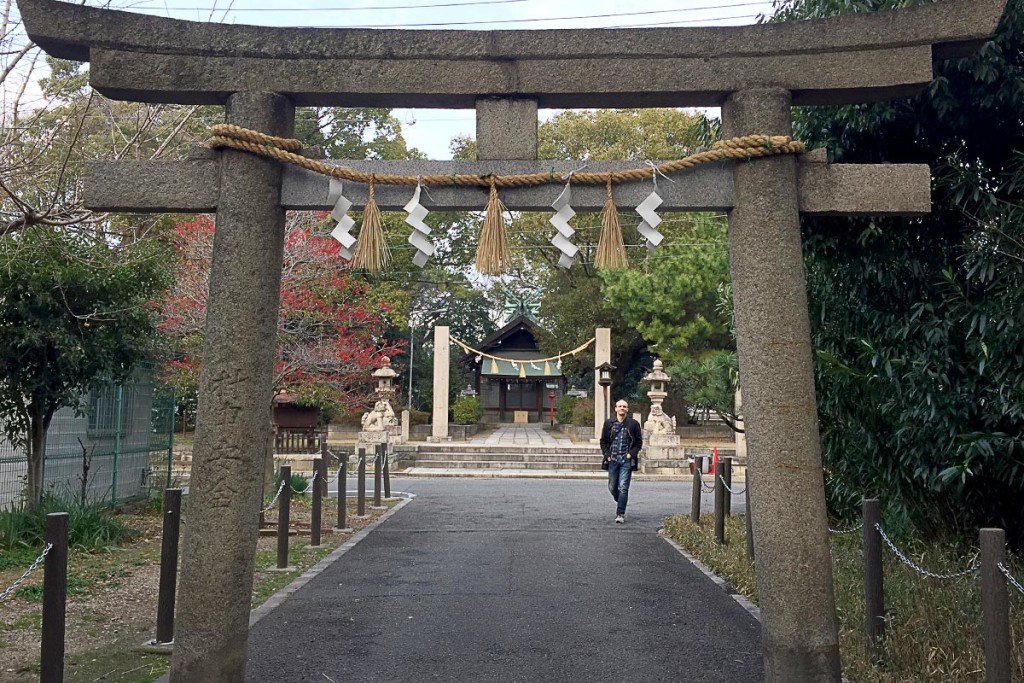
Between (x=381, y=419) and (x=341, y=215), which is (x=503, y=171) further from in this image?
(x=381, y=419)

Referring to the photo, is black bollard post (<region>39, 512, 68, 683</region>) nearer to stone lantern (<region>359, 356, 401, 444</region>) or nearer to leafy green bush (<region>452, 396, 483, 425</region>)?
stone lantern (<region>359, 356, 401, 444</region>)

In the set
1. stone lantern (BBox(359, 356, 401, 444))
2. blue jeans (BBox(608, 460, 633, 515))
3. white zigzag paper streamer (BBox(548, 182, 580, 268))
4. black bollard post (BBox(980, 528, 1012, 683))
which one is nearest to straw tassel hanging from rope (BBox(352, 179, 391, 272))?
white zigzag paper streamer (BBox(548, 182, 580, 268))

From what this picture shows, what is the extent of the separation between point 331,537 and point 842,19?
899 centimetres

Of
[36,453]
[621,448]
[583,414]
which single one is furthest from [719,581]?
[583,414]

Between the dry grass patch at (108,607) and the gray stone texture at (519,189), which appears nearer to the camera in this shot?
the gray stone texture at (519,189)

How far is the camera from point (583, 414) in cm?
3634

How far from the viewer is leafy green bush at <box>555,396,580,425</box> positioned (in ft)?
129

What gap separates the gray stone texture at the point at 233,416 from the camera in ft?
15.0

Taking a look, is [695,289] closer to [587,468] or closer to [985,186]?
[587,468]

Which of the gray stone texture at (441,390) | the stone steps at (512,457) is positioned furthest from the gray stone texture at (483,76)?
the gray stone texture at (441,390)

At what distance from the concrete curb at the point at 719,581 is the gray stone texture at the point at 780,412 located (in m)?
1.30

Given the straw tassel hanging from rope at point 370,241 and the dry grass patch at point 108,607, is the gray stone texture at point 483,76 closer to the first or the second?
the straw tassel hanging from rope at point 370,241

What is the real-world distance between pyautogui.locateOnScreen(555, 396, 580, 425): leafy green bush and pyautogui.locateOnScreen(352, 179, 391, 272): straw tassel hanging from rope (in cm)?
3420

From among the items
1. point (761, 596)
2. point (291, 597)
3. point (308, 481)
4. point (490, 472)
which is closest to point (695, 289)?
point (490, 472)
